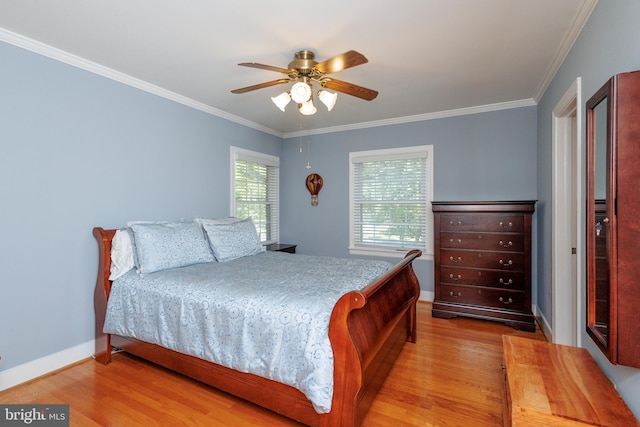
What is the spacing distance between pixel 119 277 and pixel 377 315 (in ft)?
6.82

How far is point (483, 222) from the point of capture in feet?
10.7

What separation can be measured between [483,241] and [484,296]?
1.96ft

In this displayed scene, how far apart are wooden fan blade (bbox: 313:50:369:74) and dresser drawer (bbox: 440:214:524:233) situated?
2140 millimetres

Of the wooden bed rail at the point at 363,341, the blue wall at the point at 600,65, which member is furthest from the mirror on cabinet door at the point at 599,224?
the wooden bed rail at the point at 363,341

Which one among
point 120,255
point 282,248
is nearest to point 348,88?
point 120,255

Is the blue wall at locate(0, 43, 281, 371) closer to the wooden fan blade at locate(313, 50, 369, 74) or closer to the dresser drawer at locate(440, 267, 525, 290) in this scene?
the wooden fan blade at locate(313, 50, 369, 74)

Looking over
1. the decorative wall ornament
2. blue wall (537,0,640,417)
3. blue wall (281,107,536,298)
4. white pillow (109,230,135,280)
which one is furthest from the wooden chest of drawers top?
the decorative wall ornament

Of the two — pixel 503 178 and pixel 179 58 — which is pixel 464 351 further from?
pixel 179 58

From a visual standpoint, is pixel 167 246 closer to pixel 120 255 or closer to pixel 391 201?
pixel 120 255

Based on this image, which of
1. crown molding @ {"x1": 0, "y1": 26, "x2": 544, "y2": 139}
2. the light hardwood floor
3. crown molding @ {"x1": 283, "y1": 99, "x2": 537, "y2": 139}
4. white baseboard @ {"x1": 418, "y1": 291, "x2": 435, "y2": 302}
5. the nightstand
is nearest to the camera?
the light hardwood floor

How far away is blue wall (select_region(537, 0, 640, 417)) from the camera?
1343 millimetres

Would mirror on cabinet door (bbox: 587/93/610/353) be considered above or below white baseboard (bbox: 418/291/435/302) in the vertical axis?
above

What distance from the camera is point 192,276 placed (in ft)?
7.63

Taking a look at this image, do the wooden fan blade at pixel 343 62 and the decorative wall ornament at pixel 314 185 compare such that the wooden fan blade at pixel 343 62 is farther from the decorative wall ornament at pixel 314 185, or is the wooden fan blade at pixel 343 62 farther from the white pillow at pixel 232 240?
the decorative wall ornament at pixel 314 185
